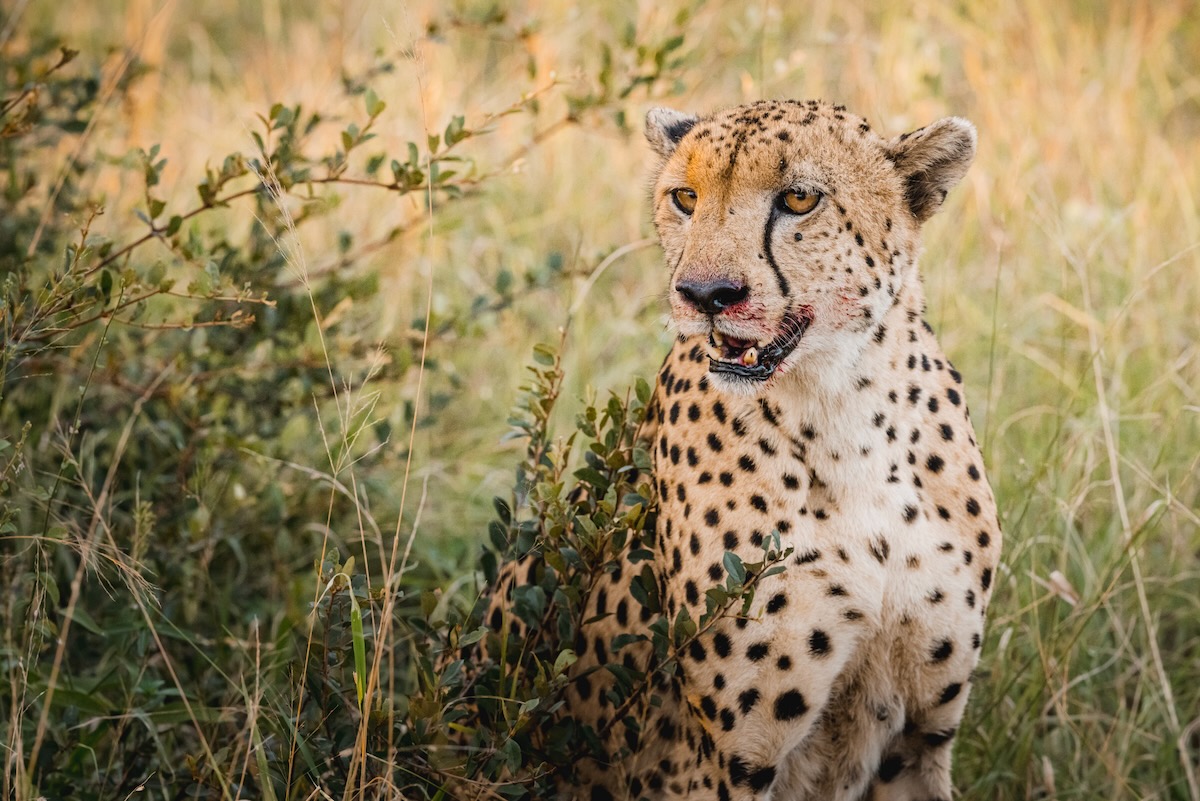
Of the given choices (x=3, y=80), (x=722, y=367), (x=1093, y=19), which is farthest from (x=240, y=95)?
(x=722, y=367)

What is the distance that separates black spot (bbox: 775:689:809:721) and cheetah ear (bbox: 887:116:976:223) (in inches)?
34.1

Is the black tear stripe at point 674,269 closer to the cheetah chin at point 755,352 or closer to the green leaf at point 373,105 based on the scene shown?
the cheetah chin at point 755,352

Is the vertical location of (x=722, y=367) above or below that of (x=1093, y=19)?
below

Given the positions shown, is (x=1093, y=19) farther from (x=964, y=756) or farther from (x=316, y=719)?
(x=316, y=719)

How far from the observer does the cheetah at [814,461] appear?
2.22 meters

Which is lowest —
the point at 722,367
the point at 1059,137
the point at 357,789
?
the point at 357,789

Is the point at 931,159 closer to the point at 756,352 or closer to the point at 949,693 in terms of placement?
the point at 756,352

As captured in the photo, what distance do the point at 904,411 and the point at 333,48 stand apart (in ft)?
14.2

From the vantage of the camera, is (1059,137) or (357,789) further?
(1059,137)

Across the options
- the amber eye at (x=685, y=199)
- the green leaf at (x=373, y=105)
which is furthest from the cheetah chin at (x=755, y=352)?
the green leaf at (x=373, y=105)

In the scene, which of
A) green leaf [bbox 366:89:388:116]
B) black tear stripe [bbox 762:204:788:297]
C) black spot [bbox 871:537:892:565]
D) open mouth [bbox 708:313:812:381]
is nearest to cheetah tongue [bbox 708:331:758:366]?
open mouth [bbox 708:313:812:381]

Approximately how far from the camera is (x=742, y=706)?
2287 mm

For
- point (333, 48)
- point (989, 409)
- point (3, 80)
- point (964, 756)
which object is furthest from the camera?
point (333, 48)

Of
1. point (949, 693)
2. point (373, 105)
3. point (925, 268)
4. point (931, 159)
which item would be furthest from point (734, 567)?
point (925, 268)
